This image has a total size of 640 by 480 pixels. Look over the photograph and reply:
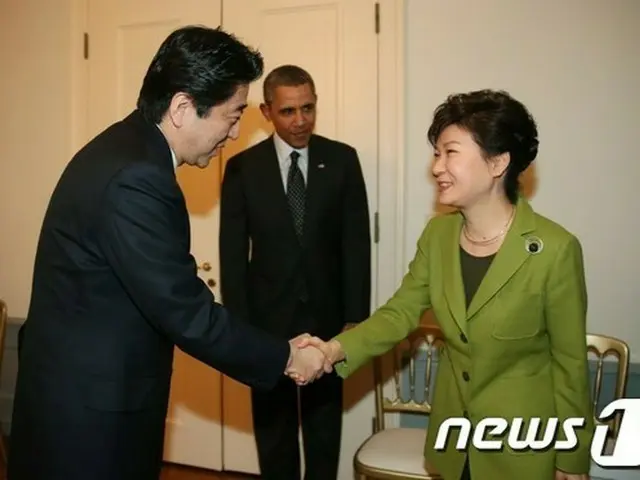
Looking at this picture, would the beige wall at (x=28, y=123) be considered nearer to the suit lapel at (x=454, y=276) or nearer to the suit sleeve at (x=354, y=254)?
the suit sleeve at (x=354, y=254)

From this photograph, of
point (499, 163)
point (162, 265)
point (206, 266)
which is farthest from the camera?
point (206, 266)

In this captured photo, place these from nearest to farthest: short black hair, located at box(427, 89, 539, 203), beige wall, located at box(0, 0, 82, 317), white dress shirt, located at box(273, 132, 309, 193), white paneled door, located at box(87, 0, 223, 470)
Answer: short black hair, located at box(427, 89, 539, 203)
white dress shirt, located at box(273, 132, 309, 193)
white paneled door, located at box(87, 0, 223, 470)
beige wall, located at box(0, 0, 82, 317)

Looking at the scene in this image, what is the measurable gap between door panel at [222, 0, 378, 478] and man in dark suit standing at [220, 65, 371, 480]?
256 millimetres

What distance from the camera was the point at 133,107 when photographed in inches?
124

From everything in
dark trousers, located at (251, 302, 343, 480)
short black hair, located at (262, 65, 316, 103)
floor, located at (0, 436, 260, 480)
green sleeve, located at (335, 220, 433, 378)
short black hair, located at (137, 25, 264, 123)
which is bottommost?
floor, located at (0, 436, 260, 480)

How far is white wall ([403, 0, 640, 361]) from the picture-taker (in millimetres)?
2443

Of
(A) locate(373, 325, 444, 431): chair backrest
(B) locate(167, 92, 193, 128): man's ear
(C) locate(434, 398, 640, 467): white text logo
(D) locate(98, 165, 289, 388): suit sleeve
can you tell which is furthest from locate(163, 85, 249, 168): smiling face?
(A) locate(373, 325, 444, 431): chair backrest

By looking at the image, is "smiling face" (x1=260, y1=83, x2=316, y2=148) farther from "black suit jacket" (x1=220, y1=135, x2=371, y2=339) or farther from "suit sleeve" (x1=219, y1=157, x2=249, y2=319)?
"suit sleeve" (x1=219, y1=157, x2=249, y2=319)

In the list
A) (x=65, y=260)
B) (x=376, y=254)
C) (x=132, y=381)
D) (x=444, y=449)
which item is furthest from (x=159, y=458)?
(x=376, y=254)

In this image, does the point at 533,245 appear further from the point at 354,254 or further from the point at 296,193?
the point at 296,193

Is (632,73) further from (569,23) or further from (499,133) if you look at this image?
(499,133)

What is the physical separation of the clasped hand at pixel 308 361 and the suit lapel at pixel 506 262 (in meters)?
0.47

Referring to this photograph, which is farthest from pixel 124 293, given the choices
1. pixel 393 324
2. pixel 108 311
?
pixel 393 324

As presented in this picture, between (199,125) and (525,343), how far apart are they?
3.18 ft
